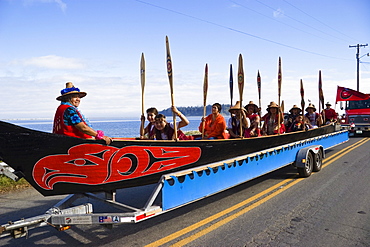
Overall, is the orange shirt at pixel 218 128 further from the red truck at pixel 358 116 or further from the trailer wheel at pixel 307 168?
the red truck at pixel 358 116

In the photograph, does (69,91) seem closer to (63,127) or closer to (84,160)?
(63,127)

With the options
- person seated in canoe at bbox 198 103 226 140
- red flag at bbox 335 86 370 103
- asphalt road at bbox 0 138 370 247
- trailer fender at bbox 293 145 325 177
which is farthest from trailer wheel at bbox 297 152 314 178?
red flag at bbox 335 86 370 103

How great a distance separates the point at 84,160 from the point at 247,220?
2.57 meters

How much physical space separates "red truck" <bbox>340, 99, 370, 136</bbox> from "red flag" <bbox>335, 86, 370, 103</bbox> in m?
0.26

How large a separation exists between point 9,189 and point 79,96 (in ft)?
14.2

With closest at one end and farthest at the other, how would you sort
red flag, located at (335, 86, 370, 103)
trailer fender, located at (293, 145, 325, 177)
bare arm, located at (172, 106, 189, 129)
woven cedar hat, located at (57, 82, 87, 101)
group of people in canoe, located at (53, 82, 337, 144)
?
1. group of people in canoe, located at (53, 82, 337, 144)
2. woven cedar hat, located at (57, 82, 87, 101)
3. bare arm, located at (172, 106, 189, 129)
4. trailer fender, located at (293, 145, 325, 177)
5. red flag, located at (335, 86, 370, 103)

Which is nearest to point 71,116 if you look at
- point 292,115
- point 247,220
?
point 247,220

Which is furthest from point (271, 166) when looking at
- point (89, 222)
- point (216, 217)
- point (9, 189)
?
point (9, 189)

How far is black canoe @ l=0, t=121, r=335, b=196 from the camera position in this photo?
341 centimetres

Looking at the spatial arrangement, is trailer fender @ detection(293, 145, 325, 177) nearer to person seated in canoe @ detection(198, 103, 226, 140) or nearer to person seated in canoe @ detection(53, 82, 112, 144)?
person seated in canoe @ detection(198, 103, 226, 140)

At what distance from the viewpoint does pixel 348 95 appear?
2016cm

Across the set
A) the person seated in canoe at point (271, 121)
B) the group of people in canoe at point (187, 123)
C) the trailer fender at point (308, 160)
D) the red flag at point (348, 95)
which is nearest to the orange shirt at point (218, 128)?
the group of people in canoe at point (187, 123)

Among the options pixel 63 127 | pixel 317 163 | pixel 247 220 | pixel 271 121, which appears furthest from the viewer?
pixel 271 121

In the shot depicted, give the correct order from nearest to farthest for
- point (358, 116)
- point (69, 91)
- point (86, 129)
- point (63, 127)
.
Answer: point (86, 129)
point (63, 127)
point (69, 91)
point (358, 116)
